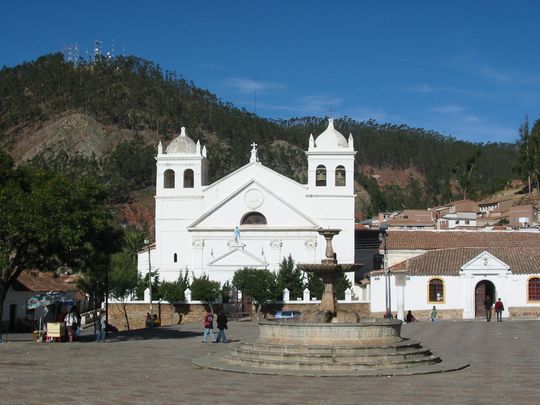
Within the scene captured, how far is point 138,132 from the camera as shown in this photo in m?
139

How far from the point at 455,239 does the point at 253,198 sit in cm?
1402

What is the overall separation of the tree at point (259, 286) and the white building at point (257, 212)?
651cm

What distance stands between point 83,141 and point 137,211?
26.1m

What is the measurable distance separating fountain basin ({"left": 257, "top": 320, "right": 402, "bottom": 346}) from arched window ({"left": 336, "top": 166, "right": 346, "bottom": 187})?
133 feet

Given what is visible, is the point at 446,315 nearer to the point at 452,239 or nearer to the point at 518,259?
the point at 518,259

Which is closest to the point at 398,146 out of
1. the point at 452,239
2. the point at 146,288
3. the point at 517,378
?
the point at 452,239

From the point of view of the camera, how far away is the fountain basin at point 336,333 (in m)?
21.7

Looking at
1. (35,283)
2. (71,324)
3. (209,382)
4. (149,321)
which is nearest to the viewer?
(209,382)

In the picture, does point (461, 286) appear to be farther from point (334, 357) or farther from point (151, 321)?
point (334, 357)

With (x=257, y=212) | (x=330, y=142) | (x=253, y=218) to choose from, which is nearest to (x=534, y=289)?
(x=330, y=142)

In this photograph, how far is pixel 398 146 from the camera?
185000 millimetres

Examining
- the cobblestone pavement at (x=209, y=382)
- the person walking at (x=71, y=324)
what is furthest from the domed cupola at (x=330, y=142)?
the cobblestone pavement at (x=209, y=382)

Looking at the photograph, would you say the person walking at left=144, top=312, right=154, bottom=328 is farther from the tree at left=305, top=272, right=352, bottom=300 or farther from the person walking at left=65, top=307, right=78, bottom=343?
the person walking at left=65, top=307, right=78, bottom=343

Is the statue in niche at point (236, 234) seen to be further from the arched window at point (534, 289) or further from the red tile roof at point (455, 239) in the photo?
the arched window at point (534, 289)
